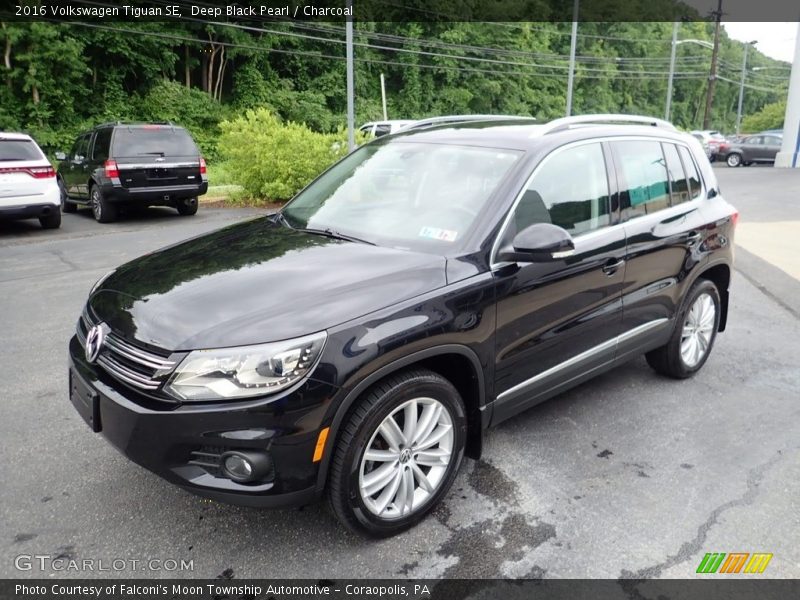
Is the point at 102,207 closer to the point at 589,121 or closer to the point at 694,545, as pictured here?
the point at 589,121

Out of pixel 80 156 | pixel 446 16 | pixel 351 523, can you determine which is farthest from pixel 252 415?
pixel 446 16

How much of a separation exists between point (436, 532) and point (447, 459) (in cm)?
33

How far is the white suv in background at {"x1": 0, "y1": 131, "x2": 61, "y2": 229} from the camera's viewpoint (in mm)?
10508

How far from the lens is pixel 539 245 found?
9.82 feet

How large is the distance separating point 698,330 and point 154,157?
10.4 m

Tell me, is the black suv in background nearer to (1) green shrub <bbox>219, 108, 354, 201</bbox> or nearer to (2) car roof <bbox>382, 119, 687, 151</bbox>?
(1) green shrub <bbox>219, 108, 354, 201</bbox>

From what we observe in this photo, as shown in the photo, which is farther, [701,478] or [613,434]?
[613,434]

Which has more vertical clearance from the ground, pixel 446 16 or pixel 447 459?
pixel 446 16

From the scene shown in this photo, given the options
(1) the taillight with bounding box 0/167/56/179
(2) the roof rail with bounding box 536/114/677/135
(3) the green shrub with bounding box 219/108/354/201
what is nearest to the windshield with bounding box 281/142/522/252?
(2) the roof rail with bounding box 536/114/677/135

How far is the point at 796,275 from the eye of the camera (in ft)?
26.7

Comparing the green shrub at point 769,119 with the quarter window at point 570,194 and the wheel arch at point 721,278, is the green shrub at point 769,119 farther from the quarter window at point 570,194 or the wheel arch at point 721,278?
the quarter window at point 570,194

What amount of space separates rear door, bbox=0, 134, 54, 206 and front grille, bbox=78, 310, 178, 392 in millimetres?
9395

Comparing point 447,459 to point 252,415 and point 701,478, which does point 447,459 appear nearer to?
point 252,415

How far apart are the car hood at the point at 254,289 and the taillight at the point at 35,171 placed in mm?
8738
